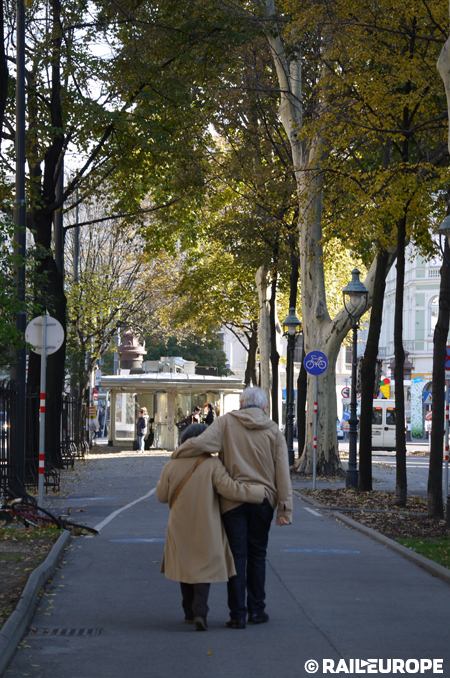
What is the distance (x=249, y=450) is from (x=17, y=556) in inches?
157

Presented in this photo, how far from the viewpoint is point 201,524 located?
23.2 ft

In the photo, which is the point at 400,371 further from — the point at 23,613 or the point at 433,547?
the point at 23,613

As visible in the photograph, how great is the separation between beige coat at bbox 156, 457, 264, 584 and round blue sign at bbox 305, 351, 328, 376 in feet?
46.4

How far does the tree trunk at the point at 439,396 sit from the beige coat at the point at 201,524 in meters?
7.81

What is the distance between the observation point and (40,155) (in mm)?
24281

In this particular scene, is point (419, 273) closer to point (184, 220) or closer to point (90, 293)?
point (90, 293)

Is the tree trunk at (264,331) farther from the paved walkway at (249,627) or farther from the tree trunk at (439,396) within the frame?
the paved walkway at (249,627)

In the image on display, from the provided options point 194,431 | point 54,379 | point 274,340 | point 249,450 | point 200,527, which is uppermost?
point 274,340

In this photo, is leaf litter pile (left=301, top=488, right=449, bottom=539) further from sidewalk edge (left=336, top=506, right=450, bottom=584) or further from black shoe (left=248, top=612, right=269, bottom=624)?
black shoe (left=248, top=612, right=269, bottom=624)

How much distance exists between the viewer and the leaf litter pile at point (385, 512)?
44.1 feet

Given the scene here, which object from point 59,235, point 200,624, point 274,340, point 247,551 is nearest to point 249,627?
point 200,624

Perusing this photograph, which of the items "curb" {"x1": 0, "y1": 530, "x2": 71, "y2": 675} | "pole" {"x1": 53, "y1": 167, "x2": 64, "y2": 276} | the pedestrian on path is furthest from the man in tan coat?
the pedestrian on path

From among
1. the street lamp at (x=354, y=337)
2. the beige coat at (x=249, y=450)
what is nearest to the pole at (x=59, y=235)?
the street lamp at (x=354, y=337)

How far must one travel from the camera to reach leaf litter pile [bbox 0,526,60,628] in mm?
7762
